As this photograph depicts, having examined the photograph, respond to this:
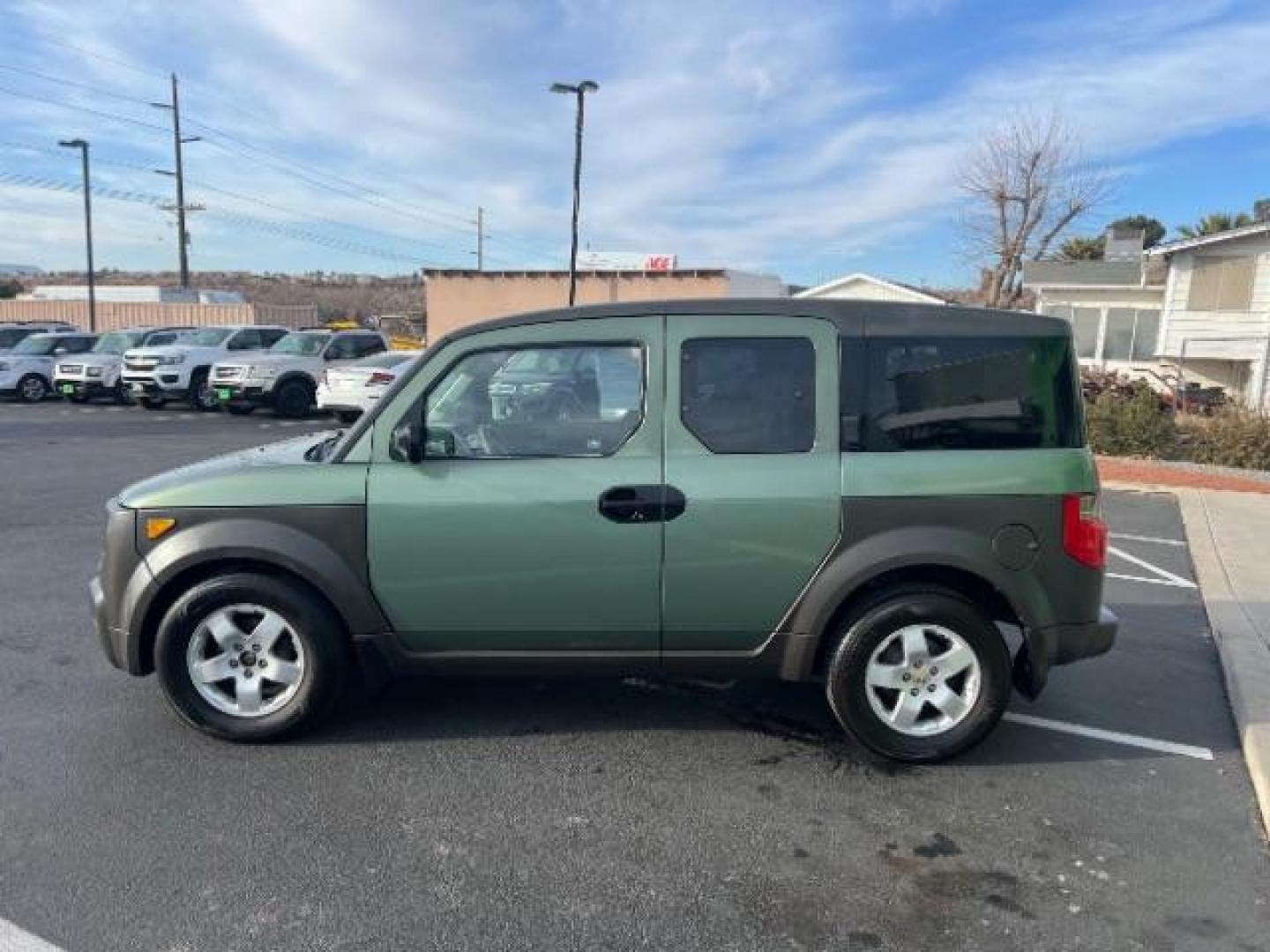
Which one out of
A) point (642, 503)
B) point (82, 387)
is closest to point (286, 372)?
point (82, 387)

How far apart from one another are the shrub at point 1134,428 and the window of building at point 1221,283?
35.1 ft

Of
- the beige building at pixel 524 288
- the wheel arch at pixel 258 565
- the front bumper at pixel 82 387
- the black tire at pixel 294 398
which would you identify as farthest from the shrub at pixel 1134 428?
the beige building at pixel 524 288

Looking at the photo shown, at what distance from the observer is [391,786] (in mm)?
3342

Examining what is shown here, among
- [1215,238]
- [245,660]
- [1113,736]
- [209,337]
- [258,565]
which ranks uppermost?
[1215,238]

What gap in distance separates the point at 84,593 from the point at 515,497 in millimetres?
3930

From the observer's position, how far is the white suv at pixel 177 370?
1861 cm

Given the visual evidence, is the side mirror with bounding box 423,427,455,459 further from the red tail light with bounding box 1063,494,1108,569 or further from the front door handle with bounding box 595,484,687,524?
the red tail light with bounding box 1063,494,1108,569

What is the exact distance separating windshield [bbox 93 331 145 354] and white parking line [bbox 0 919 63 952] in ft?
72.8

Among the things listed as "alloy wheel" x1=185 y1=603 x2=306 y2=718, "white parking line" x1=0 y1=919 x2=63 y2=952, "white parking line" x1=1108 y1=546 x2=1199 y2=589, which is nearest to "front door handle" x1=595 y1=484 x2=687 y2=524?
"alloy wheel" x1=185 y1=603 x2=306 y2=718

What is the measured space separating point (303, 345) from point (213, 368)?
176 cm

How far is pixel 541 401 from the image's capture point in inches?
142

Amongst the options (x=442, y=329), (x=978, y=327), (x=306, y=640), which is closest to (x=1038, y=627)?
(x=978, y=327)

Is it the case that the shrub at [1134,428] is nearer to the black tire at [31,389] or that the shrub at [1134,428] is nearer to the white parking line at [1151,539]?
the white parking line at [1151,539]

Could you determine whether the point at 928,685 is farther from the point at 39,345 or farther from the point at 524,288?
the point at 524,288
